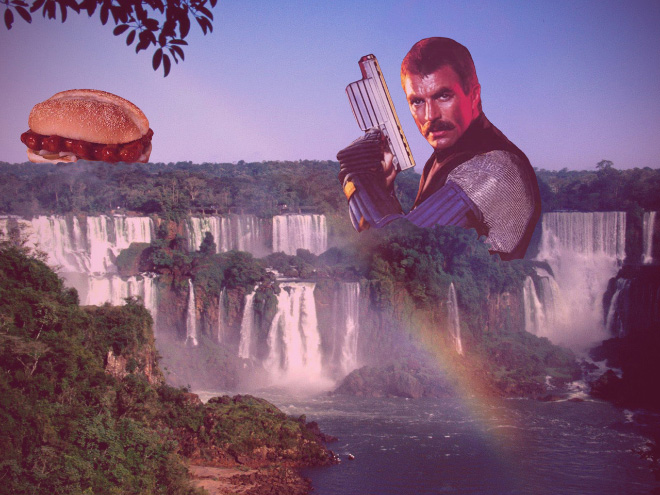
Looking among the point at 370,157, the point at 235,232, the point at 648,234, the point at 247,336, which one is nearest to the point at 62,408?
the point at 370,157

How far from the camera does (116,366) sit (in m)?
9.37

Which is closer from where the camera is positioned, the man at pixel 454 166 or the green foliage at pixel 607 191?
the man at pixel 454 166

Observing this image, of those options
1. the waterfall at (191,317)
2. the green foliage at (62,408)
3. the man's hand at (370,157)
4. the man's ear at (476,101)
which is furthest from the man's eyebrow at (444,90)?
the waterfall at (191,317)

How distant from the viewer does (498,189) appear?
23.2ft

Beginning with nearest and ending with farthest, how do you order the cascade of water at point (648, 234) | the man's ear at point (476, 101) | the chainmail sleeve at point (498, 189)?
the chainmail sleeve at point (498, 189), the man's ear at point (476, 101), the cascade of water at point (648, 234)

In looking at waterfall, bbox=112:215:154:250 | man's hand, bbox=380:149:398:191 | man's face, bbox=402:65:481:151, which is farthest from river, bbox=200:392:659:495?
waterfall, bbox=112:215:154:250

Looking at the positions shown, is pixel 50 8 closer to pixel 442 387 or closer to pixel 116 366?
pixel 116 366

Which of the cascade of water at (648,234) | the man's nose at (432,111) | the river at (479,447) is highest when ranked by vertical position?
the man's nose at (432,111)

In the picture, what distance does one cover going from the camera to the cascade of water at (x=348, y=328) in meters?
15.8

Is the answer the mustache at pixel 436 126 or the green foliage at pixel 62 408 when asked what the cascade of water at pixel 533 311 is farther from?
the green foliage at pixel 62 408

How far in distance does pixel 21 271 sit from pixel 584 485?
27.3 feet

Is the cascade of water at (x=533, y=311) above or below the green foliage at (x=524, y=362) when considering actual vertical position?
above

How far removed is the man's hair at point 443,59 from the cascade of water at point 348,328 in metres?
8.77

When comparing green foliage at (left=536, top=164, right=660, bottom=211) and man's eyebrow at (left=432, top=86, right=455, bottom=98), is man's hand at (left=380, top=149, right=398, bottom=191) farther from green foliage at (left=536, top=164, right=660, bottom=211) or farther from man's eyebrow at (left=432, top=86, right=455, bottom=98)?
green foliage at (left=536, top=164, right=660, bottom=211)
